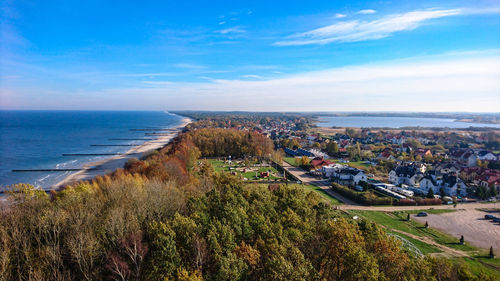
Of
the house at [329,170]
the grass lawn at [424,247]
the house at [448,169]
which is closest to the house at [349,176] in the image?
the house at [329,170]

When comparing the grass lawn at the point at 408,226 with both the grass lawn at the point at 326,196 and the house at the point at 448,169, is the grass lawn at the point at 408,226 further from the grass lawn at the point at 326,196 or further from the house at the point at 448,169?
the house at the point at 448,169

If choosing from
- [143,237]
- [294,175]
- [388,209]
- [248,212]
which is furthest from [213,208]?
[294,175]

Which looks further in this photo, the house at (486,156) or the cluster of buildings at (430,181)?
the house at (486,156)

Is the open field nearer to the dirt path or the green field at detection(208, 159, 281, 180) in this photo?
the dirt path

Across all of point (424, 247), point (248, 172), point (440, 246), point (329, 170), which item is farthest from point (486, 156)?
point (248, 172)

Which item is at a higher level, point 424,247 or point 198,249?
point 198,249

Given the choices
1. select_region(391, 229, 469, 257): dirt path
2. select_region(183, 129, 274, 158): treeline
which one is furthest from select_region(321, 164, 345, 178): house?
select_region(391, 229, 469, 257): dirt path

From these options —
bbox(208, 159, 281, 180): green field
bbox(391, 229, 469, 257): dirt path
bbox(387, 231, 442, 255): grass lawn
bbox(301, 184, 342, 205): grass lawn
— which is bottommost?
bbox(391, 229, 469, 257): dirt path

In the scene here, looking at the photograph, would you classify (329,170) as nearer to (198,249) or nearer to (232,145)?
(232,145)
